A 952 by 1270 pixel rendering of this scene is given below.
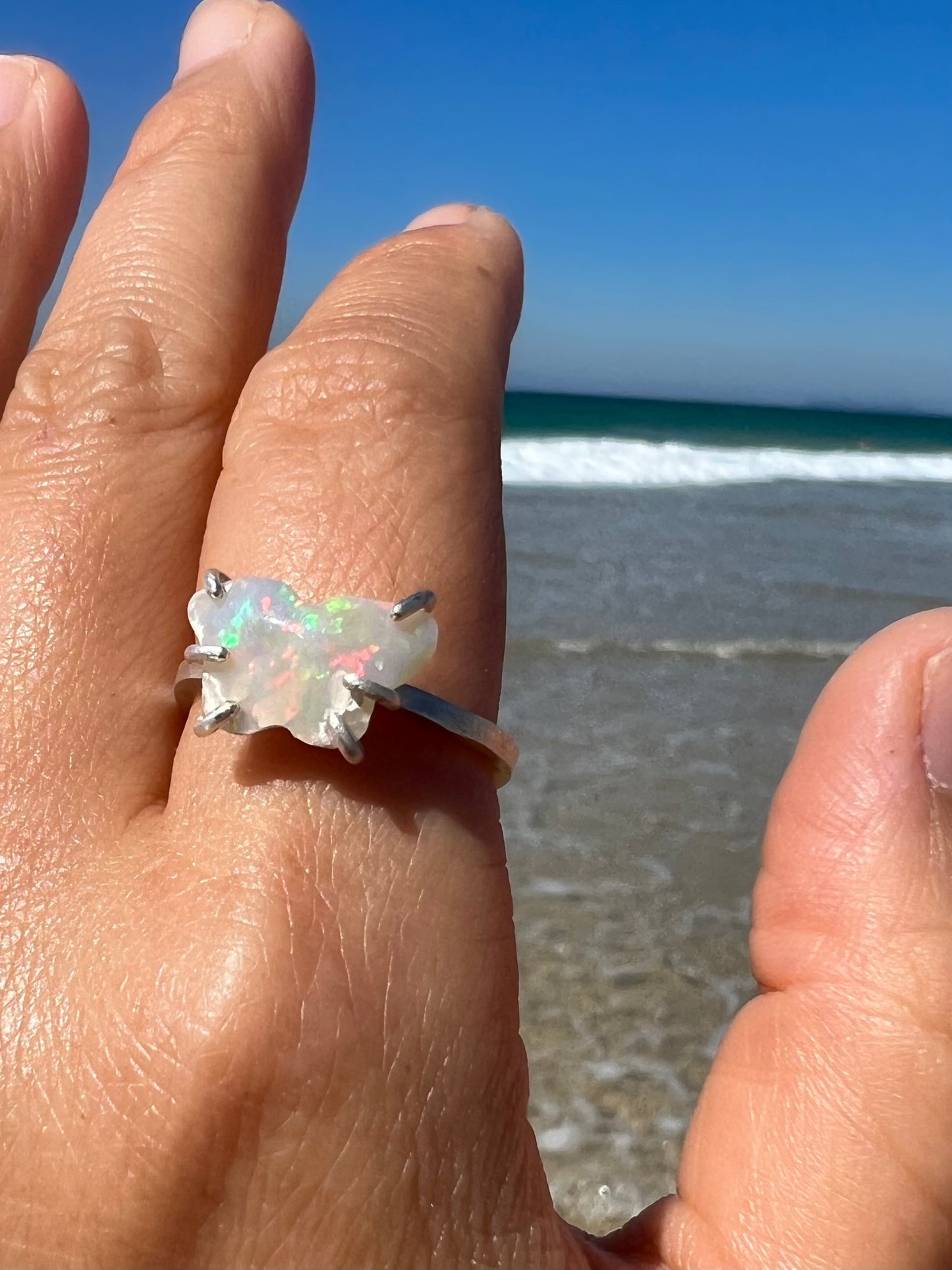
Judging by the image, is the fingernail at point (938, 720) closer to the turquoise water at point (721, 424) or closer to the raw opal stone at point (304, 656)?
the raw opal stone at point (304, 656)

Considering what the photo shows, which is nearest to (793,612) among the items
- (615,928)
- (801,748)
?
(615,928)

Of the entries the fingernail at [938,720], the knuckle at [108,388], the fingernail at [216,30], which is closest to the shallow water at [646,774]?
the fingernail at [938,720]

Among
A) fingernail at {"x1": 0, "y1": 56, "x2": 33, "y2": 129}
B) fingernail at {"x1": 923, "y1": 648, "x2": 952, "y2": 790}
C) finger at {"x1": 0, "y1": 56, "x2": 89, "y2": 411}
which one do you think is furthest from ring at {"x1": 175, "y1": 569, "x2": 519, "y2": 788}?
fingernail at {"x1": 0, "y1": 56, "x2": 33, "y2": 129}

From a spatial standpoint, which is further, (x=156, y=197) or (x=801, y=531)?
(x=801, y=531)

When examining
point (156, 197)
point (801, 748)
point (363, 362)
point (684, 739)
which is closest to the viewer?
point (801, 748)

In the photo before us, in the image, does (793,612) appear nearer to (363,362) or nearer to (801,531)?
(801,531)

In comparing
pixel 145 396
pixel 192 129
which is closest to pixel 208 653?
pixel 145 396
